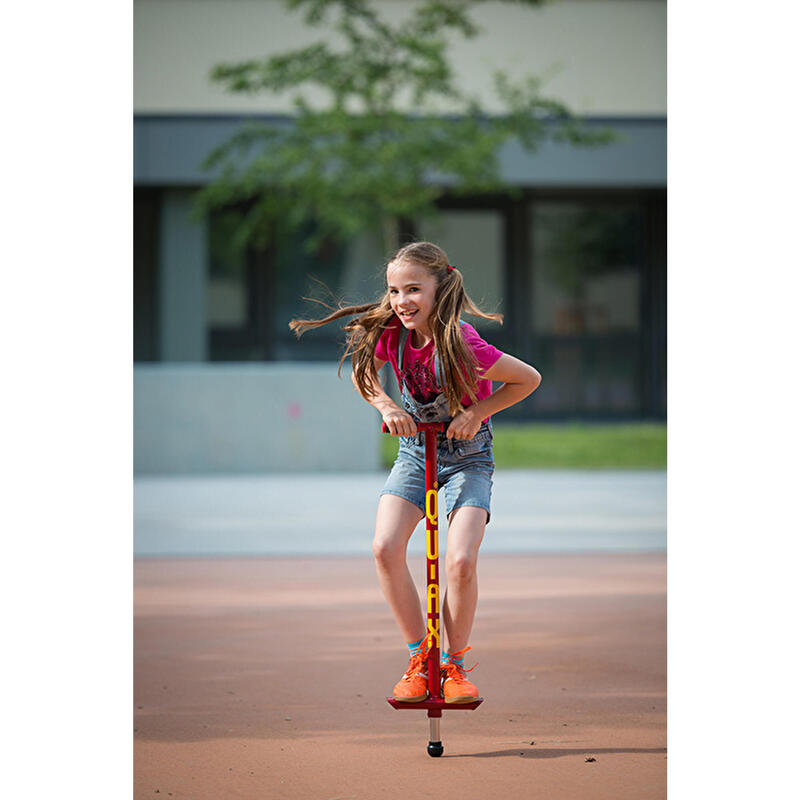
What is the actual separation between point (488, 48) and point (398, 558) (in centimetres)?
1830

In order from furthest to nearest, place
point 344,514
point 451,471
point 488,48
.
A: point 488,48 → point 344,514 → point 451,471

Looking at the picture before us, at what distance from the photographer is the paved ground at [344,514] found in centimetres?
919

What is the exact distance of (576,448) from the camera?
55.6 ft

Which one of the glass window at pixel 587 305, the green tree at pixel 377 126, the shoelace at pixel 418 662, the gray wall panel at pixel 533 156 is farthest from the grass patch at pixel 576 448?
the shoelace at pixel 418 662

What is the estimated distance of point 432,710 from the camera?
4.19 meters

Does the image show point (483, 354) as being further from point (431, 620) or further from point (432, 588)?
point (431, 620)

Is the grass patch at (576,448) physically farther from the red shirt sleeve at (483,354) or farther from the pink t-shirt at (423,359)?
the red shirt sleeve at (483,354)

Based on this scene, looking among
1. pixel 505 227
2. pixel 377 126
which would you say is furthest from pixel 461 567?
pixel 505 227

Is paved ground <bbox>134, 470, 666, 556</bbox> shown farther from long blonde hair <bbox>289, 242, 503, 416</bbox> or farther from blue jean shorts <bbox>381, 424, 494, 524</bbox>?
long blonde hair <bbox>289, 242, 503, 416</bbox>

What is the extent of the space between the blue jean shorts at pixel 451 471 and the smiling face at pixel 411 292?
44 centimetres
